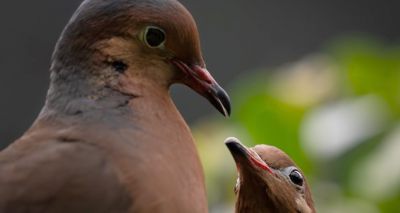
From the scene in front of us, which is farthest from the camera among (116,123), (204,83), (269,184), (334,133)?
(334,133)

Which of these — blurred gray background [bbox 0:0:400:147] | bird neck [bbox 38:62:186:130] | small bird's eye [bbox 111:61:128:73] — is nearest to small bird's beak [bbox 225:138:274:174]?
bird neck [bbox 38:62:186:130]

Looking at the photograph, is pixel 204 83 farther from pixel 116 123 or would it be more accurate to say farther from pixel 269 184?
pixel 269 184

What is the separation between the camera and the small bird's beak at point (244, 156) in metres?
4.00

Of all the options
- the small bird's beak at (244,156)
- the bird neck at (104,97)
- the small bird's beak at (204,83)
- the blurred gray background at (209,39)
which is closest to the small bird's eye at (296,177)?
the small bird's beak at (244,156)

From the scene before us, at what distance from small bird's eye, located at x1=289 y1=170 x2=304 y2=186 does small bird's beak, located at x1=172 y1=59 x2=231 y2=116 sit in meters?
0.77

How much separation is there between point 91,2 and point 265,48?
6214mm

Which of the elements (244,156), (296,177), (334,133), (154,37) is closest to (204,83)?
(154,37)

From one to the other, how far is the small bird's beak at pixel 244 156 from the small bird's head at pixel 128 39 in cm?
56

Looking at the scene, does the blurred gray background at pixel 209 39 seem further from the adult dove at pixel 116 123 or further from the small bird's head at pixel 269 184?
the adult dove at pixel 116 123

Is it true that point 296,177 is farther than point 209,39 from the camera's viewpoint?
No

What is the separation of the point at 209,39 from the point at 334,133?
12.1 ft

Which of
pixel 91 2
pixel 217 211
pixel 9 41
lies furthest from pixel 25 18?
Result: pixel 91 2

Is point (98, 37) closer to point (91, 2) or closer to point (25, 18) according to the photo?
point (91, 2)

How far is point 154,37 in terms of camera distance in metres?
3.48
